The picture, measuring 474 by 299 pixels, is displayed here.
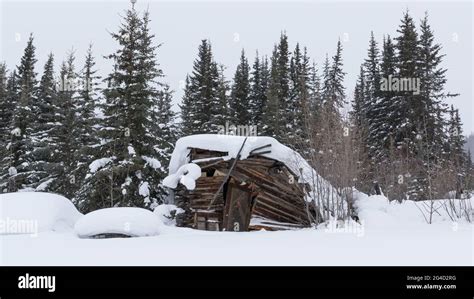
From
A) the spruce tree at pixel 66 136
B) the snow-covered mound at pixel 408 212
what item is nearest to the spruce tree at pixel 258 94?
the spruce tree at pixel 66 136

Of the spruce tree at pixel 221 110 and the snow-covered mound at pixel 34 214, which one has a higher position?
the spruce tree at pixel 221 110

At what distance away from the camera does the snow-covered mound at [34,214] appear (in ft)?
26.4

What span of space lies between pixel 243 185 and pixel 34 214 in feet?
24.3

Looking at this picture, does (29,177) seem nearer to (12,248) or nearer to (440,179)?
(12,248)

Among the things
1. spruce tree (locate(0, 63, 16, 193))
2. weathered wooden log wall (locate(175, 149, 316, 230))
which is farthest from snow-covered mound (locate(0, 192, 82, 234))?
spruce tree (locate(0, 63, 16, 193))

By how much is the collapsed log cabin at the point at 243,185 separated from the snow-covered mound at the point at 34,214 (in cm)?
482

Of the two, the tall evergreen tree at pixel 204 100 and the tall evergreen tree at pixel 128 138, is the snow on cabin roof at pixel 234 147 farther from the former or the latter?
the tall evergreen tree at pixel 204 100

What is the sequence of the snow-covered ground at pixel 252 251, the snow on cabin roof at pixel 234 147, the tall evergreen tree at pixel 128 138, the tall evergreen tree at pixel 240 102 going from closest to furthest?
the snow-covered ground at pixel 252 251 → the snow on cabin roof at pixel 234 147 → the tall evergreen tree at pixel 128 138 → the tall evergreen tree at pixel 240 102

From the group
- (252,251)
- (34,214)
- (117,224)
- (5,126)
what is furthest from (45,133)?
(252,251)

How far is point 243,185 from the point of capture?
46.1ft

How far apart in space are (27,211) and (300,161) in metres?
8.08

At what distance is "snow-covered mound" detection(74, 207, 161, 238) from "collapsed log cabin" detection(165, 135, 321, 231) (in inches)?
202

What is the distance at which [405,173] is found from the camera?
16.2m

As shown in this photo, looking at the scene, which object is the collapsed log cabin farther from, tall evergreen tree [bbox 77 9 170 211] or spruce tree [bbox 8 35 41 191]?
spruce tree [bbox 8 35 41 191]
